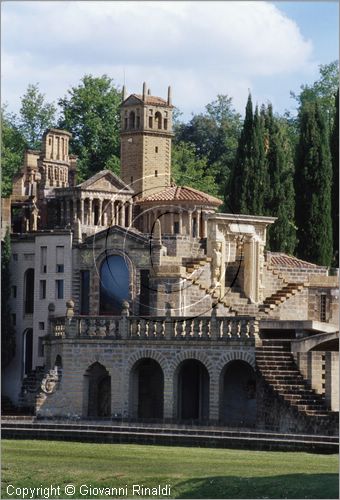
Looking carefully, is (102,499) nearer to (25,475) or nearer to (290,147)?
(25,475)

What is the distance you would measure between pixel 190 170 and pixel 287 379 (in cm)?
3481

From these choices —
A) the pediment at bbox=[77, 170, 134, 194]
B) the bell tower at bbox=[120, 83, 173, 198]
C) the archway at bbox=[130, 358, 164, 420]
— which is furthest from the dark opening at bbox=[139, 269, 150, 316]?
the bell tower at bbox=[120, 83, 173, 198]

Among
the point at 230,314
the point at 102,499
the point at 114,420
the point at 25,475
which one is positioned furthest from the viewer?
the point at 230,314

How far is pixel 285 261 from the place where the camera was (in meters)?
85.9

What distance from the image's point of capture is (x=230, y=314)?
80.4 meters

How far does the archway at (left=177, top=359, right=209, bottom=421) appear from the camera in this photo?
7675 cm

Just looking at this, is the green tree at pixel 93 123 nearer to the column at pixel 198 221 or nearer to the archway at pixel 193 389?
the column at pixel 198 221

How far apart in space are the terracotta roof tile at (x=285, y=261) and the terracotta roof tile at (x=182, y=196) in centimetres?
313

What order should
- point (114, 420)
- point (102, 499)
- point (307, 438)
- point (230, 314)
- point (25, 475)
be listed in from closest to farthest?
point (102, 499)
point (25, 475)
point (307, 438)
point (114, 420)
point (230, 314)

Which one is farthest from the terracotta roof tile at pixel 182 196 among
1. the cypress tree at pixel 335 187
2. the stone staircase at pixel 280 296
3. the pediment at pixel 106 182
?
the cypress tree at pixel 335 187

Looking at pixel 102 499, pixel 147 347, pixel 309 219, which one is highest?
pixel 309 219

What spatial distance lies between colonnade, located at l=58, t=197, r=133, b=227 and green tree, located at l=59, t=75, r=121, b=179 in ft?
41.0

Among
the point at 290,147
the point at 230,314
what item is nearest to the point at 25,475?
the point at 230,314

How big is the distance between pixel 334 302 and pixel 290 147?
26.4m
